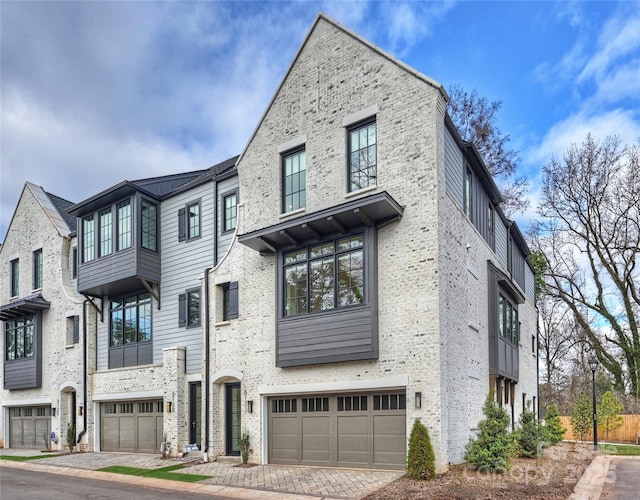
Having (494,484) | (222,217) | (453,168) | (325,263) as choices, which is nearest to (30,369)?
(222,217)

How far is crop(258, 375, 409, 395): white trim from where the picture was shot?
1391 cm

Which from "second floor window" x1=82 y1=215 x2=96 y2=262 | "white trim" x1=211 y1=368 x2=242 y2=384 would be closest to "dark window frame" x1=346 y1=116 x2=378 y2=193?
"white trim" x1=211 y1=368 x2=242 y2=384

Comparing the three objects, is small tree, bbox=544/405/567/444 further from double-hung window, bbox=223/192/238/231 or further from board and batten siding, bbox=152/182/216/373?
double-hung window, bbox=223/192/238/231

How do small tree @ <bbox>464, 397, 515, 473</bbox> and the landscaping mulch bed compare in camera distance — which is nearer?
the landscaping mulch bed

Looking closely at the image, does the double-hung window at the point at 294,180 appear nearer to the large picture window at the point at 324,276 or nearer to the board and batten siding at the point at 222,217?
the large picture window at the point at 324,276

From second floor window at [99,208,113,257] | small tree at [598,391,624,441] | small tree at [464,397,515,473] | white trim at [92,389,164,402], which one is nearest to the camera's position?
small tree at [464,397,515,473]

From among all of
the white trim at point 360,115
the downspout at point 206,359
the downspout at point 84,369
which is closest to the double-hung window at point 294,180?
the white trim at point 360,115

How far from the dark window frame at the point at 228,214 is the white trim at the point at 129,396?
19.6 ft

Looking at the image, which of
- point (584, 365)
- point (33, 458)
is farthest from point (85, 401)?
point (584, 365)

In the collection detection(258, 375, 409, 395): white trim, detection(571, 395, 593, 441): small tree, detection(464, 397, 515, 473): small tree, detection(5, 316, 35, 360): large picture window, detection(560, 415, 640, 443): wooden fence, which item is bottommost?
detection(560, 415, 640, 443): wooden fence

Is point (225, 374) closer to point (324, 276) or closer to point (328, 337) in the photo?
point (328, 337)

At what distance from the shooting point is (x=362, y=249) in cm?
1489

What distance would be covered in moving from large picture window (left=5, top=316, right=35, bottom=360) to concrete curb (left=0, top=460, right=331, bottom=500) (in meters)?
7.71

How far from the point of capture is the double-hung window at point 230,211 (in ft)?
63.1
